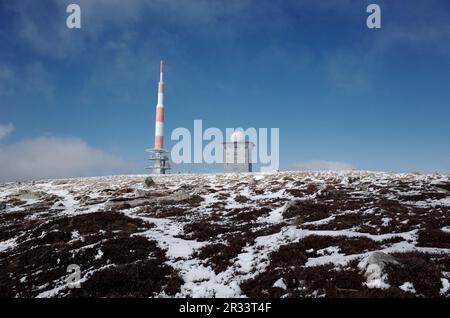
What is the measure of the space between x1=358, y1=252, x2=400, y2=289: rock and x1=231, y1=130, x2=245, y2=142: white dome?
97075 millimetres

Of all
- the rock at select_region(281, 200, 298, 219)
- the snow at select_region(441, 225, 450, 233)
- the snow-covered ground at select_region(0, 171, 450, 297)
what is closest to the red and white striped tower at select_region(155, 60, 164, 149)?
the snow-covered ground at select_region(0, 171, 450, 297)

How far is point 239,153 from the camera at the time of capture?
108 metres

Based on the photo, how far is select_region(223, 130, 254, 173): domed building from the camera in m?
107

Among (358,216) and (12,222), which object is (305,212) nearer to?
(358,216)

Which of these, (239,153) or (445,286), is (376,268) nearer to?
(445,286)

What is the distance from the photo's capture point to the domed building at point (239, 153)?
10712 centimetres

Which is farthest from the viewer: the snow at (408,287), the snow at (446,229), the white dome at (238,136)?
the white dome at (238,136)

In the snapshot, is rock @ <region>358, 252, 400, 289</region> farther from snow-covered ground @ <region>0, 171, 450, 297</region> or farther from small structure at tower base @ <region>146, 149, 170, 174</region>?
small structure at tower base @ <region>146, 149, 170, 174</region>

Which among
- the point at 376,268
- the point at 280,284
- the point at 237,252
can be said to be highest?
the point at 376,268

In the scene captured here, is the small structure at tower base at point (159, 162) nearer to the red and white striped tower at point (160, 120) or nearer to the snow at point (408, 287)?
the red and white striped tower at point (160, 120)

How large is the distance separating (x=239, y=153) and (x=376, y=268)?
321ft

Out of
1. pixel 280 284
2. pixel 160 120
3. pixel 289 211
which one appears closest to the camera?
pixel 280 284

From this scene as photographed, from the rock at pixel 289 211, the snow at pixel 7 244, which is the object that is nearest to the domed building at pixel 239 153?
the rock at pixel 289 211

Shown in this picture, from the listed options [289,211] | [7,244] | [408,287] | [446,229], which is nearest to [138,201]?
[7,244]
